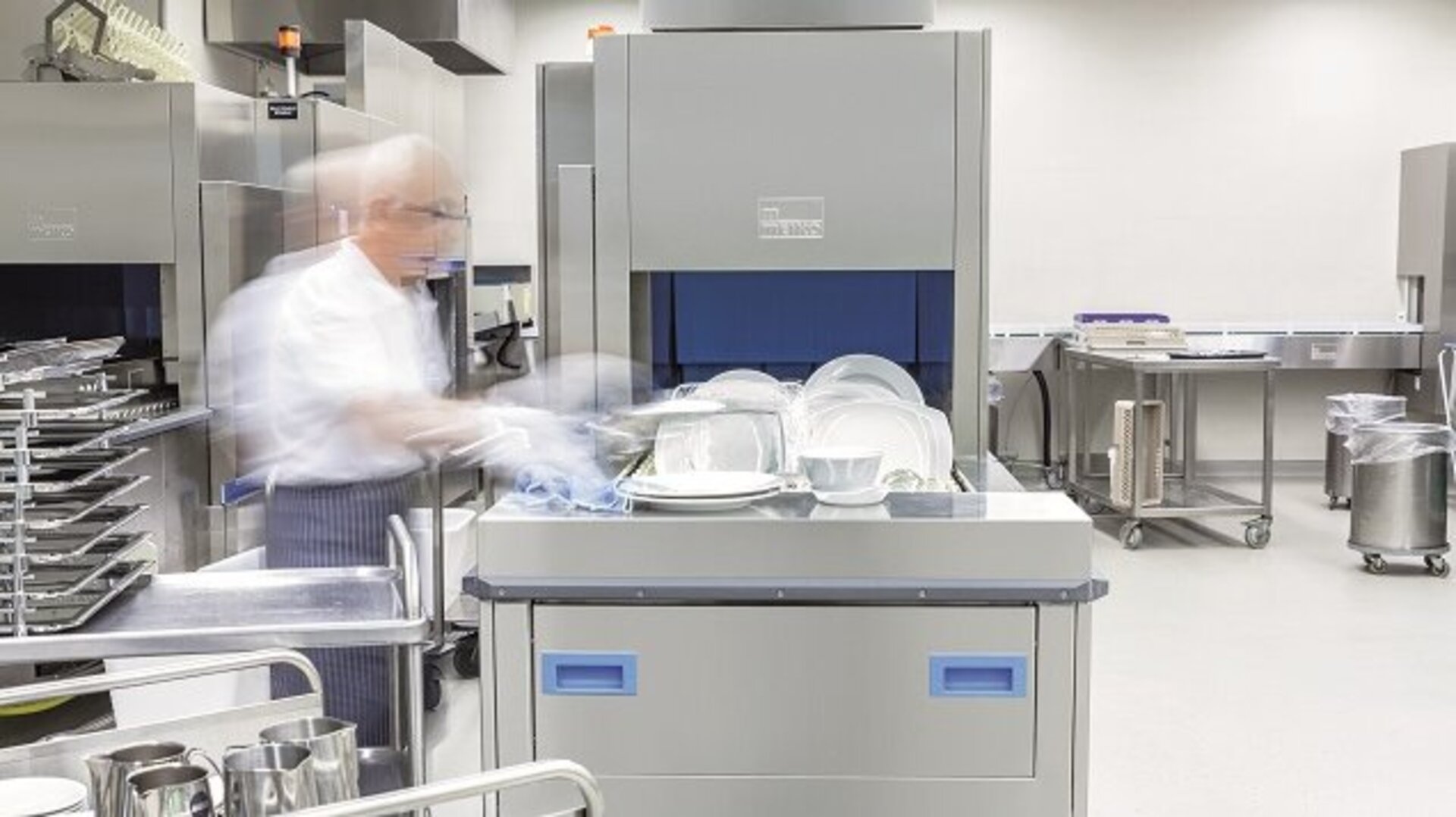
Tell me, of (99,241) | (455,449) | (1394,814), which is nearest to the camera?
(455,449)

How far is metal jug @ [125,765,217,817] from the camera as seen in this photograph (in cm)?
135

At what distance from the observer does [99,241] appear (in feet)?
13.0

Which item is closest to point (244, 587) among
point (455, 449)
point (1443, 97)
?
point (455, 449)

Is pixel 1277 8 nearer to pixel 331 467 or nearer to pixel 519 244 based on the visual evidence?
pixel 519 244

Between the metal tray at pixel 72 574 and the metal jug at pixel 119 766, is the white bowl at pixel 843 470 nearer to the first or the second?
the metal tray at pixel 72 574

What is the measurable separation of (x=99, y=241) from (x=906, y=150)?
2240 millimetres

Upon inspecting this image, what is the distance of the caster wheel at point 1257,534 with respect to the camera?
625cm

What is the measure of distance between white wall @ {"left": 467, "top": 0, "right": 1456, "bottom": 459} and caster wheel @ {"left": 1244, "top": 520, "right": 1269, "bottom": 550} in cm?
192

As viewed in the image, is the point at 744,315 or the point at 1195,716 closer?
the point at 744,315

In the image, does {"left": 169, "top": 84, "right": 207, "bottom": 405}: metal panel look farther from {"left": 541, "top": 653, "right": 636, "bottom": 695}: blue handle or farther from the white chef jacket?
{"left": 541, "top": 653, "right": 636, "bottom": 695}: blue handle

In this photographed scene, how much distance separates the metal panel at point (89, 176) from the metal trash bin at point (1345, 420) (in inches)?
179

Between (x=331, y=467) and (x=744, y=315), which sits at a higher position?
(x=744, y=315)

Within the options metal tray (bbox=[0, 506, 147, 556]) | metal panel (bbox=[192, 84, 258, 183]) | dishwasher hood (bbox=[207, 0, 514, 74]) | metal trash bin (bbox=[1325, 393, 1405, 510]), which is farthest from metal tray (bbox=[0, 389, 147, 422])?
metal trash bin (bbox=[1325, 393, 1405, 510])

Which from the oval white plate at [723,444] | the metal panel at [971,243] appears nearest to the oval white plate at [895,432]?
the oval white plate at [723,444]
